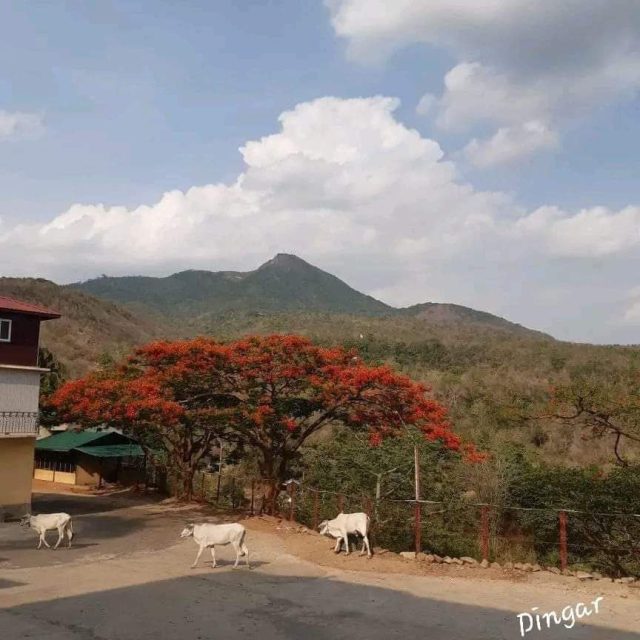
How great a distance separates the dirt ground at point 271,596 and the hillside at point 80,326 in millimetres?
41553

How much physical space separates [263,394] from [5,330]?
7.80 metres

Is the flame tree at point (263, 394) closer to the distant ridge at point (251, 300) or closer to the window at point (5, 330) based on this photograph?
the window at point (5, 330)

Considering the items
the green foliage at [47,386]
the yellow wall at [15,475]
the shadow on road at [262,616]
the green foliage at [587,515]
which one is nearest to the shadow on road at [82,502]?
the yellow wall at [15,475]

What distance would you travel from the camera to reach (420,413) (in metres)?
18.2

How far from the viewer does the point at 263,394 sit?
20.3m

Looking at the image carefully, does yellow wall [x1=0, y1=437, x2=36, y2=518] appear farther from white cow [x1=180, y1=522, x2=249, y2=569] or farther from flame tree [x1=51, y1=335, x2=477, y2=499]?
white cow [x1=180, y1=522, x2=249, y2=569]

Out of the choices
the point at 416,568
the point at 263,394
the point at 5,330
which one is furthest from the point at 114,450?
the point at 416,568

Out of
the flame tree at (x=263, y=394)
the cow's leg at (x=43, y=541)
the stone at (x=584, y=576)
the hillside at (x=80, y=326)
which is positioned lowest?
the cow's leg at (x=43, y=541)

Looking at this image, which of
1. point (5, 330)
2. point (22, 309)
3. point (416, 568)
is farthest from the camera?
point (22, 309)

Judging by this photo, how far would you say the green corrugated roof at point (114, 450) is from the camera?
29062mm

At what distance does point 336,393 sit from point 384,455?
264 inches

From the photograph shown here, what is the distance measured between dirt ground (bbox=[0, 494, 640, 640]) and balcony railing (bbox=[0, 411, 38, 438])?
312 cm

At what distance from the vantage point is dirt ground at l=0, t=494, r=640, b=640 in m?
9.71

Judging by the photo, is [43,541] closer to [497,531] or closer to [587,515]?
[497,531]
